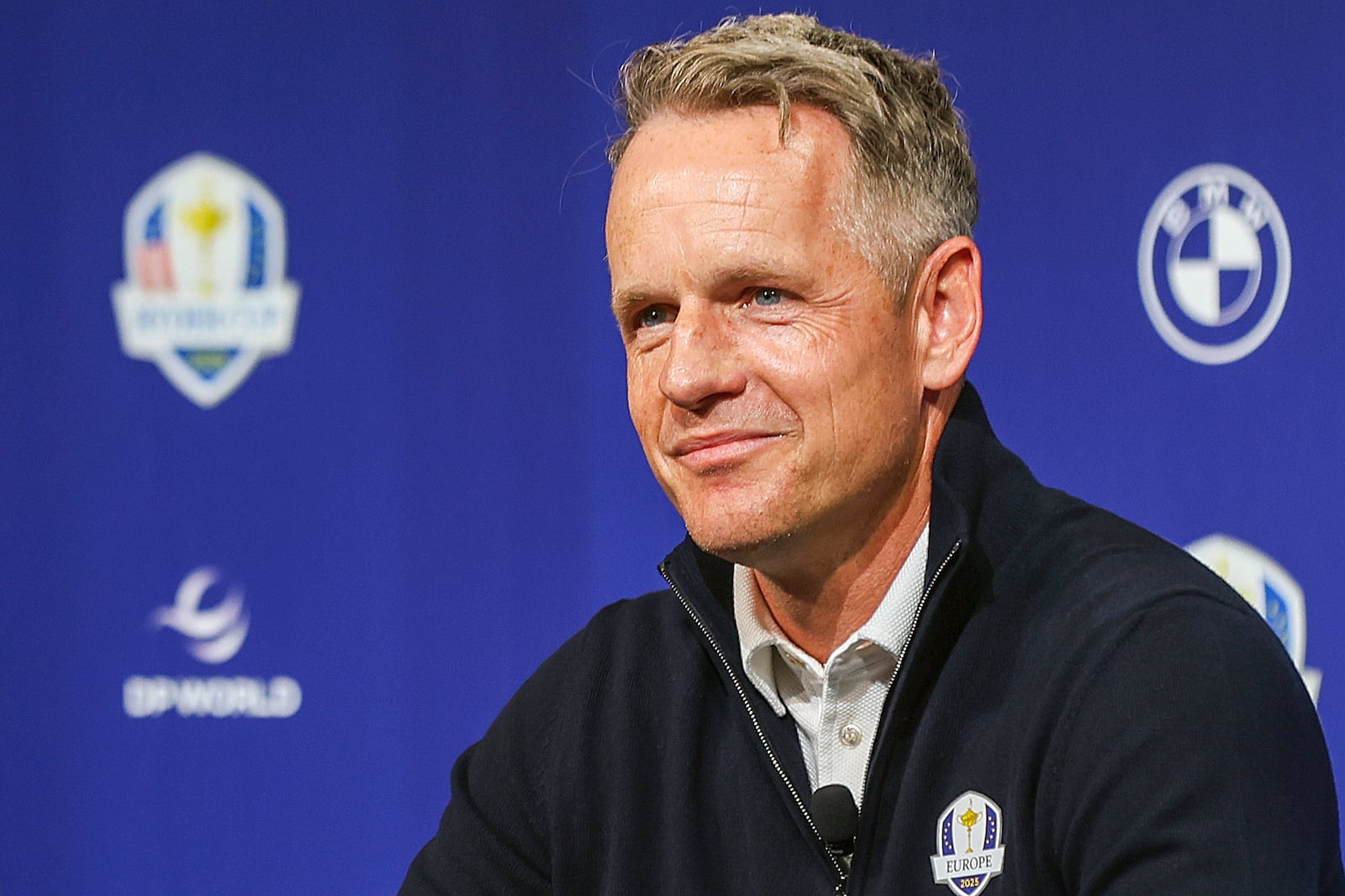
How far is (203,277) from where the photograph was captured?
2068 mm

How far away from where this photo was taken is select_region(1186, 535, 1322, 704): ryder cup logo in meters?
1.74

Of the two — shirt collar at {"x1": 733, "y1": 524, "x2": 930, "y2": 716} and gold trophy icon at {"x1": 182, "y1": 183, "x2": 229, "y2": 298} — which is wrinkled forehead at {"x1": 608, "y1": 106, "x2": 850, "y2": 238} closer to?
shirt collar at {"x1": 733, "y1": 524, "x2": 930, "y2": 716}

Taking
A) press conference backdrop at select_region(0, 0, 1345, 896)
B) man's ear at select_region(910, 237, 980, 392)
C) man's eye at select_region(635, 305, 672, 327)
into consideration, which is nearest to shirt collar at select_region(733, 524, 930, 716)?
man's ear at select_region(910, 237, 980, 392)

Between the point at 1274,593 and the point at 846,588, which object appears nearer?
the point at 846,588

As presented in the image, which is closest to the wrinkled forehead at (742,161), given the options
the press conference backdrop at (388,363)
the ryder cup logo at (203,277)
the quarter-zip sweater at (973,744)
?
the quarter-zip sweater at (973,744)

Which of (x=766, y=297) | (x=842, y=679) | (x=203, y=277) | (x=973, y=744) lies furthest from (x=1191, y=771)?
(x=203, y=277)

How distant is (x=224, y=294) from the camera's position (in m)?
2.06

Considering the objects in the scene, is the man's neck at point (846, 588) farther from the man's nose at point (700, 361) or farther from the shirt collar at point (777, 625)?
the man's nose at point (700, 361)

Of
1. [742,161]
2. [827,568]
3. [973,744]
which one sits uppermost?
[742,161]

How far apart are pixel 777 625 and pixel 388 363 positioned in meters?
0.99

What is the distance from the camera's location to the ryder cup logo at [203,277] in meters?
2.05

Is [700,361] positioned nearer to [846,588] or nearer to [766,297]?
[766,297]

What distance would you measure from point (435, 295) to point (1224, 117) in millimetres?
1008

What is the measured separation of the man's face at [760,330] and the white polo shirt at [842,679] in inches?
2.8
